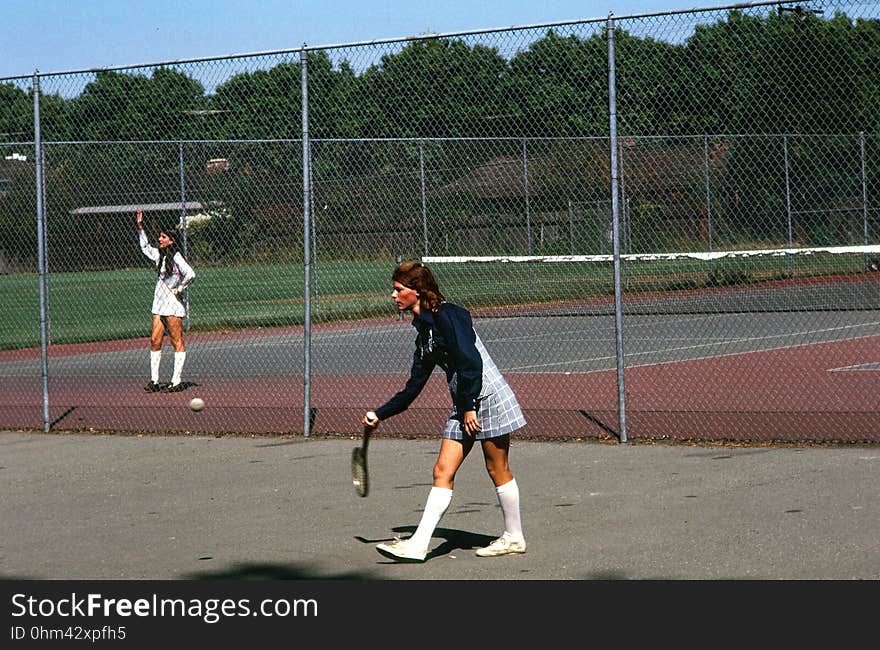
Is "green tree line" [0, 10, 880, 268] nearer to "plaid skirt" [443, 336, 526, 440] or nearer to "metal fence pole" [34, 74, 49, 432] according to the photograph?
"metal fence pole" [34, 74, 49, 432]

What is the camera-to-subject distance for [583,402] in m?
12.5

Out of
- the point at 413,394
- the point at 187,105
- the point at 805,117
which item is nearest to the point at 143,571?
the point at 413,394

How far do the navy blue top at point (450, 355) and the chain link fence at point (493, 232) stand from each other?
3.95 metres

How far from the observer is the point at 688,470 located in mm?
9109

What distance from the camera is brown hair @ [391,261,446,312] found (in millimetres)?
6742

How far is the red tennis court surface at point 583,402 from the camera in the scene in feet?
34.8

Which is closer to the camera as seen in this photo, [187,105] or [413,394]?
[413,394]

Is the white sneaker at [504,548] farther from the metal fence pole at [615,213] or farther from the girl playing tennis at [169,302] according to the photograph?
the girl playing tennis at [169,302]

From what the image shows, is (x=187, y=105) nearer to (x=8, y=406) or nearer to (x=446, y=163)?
(x=446, y=163)

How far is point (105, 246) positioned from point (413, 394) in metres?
15.9

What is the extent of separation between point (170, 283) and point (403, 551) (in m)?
8.63

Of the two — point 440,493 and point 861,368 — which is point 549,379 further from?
point 440,493

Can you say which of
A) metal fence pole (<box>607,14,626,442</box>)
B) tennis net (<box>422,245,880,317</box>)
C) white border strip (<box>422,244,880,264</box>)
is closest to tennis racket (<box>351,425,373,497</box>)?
metal fence pole (<box>607,14,626,442</box>)

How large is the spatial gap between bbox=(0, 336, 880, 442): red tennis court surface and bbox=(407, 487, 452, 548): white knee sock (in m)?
3.94
